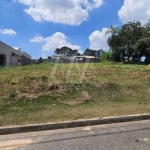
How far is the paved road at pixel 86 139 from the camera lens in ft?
10.3

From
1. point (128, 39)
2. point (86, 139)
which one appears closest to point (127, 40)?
point (128, 39)

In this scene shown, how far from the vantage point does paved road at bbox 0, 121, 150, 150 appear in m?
3.13

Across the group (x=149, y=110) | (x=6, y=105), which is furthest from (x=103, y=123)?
(x=6, y=105)

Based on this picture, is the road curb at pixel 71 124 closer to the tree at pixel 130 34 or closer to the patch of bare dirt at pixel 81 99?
the patch of bare dirt at pixel 81 99

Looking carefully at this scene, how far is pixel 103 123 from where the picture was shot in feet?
14.3

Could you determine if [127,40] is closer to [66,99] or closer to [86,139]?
[66,99]

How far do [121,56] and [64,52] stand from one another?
164ft

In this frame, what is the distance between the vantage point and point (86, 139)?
343cm

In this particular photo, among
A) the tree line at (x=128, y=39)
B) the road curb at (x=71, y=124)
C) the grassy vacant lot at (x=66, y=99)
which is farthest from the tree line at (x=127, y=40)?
the road curb at (x=71, y=124)

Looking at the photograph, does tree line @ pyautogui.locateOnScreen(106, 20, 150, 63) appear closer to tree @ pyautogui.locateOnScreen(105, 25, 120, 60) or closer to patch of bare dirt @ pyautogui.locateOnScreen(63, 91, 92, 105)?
tree @ pyautogui.locateOnScreen(105, 25, 120, 60)

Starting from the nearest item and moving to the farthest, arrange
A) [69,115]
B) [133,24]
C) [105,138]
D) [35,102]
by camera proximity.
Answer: [105,138], [69,115], [35,102], [133,24]

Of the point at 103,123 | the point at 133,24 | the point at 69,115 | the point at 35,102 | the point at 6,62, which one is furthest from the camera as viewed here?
Result: the point at 133,24

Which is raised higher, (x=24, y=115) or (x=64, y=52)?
(x=64, y=52)

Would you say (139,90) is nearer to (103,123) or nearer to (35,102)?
(103,123)
